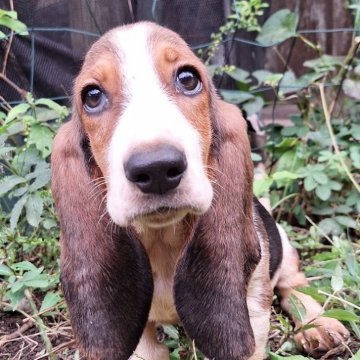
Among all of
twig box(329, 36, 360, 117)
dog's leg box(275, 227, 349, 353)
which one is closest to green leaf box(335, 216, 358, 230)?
dog's leg box(275, 227, 349, 353)

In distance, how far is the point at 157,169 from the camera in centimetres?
177

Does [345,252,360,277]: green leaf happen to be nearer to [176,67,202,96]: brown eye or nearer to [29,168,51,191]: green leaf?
[176,67,202,96]: brown eye

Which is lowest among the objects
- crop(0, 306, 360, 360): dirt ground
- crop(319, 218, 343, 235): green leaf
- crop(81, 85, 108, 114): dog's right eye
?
crop(319, 218, 343, 235): green leaf

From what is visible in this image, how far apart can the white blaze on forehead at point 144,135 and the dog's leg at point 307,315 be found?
936 mm

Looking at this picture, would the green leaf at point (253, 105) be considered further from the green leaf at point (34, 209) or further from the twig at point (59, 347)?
the twig at point (59, 347)

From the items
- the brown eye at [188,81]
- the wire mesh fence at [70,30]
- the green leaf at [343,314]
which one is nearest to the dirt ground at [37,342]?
the green leaf at [343,314]

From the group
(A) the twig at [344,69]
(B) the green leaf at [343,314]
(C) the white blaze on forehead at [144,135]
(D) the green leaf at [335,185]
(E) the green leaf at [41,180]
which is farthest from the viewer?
(A) the twig at [344,69]

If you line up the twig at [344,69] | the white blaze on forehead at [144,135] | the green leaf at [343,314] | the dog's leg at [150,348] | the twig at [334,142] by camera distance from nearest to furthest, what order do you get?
the white blaze on forehead at [144,135] < the green leaf at [343,314] < the dog's leg at [150,348] < the twig at [334,142] < the twig at [344,69]

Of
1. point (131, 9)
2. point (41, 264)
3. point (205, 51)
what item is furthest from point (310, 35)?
point (41, 264)

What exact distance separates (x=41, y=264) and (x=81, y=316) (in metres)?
1.14

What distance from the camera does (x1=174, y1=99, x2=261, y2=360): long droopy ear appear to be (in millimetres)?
2295

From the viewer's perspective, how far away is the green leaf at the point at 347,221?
12.5ft

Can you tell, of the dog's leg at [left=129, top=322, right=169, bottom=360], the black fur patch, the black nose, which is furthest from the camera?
the black fur patch

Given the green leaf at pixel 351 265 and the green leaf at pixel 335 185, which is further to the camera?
the green leaf at pixel 335 185
